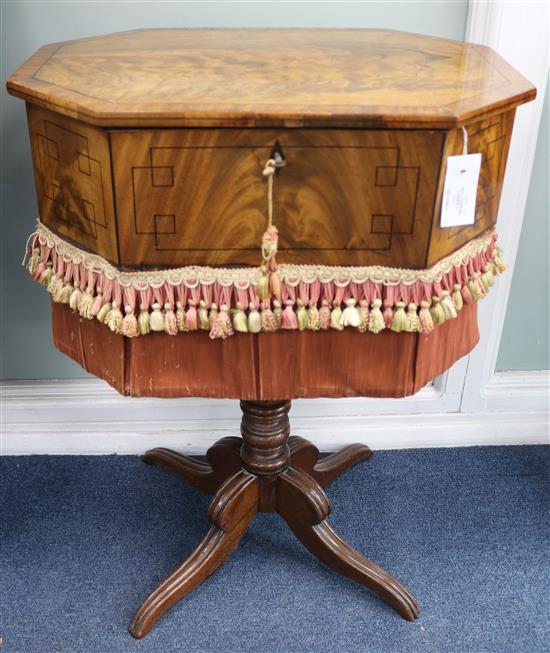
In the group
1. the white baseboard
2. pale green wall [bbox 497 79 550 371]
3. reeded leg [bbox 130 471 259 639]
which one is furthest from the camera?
the white baseboard

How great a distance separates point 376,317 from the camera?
3.27ft

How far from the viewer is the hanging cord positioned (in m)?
0.91

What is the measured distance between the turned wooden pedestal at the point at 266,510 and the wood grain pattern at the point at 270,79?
0.56m

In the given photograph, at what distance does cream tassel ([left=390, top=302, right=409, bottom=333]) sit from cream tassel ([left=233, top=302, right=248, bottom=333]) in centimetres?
20

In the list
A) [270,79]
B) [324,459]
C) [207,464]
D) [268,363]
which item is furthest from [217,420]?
[270,79]

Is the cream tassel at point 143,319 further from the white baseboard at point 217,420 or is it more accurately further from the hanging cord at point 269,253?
the white baseboard at point 217,420

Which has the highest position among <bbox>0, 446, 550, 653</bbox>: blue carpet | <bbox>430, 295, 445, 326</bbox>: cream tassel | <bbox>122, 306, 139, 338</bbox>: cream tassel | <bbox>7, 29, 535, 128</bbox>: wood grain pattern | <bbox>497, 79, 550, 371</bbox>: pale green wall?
<bbox>7, 29, 535, 128</bbox>: wood grain pattern

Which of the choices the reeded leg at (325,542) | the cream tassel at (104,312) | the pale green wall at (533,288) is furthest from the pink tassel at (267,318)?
A: the pale green wall at (533,288)

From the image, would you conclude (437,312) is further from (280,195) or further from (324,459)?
(324,459)

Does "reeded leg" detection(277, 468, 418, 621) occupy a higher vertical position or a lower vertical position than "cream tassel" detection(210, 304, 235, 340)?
lower

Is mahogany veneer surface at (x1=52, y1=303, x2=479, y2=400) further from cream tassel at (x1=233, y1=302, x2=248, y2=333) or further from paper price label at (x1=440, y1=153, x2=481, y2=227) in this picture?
paper price label at (x1=440, y1=153, x2=481, y2=227)

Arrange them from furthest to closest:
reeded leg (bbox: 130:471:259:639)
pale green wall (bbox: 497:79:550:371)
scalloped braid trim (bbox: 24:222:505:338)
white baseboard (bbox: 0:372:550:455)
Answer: white baseboard (bbox: 0:372:550:455) < pale green wall (bbox: 497:79:550:371) < reeded leg (bbox: 130:471:259:639) < scalloped braid trim (bbox: 24:222:505:338)

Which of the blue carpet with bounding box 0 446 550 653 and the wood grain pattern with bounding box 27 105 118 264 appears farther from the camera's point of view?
the blue carpet with bounding box 0 446 550 653

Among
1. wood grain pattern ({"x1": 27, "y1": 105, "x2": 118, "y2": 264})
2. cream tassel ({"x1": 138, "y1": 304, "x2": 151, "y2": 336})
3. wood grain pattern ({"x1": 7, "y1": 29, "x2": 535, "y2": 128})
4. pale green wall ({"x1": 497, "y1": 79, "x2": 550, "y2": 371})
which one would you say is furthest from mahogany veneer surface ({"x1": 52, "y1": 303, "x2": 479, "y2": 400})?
pale green wall ({"x1": 497, "y1": 79, "x2": 550, "y2": 371})
